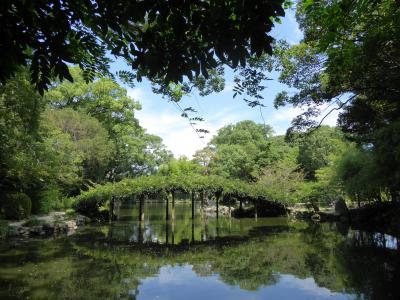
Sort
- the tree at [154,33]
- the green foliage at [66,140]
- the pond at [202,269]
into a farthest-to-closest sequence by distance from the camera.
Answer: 1. the green foliage at [66,140]
2. the pond at [202,269]
3. the tree at [154,33]

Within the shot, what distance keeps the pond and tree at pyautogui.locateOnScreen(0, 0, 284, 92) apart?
17.1 feet

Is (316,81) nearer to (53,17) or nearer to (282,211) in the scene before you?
(53,17)

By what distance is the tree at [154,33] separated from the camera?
2129mm

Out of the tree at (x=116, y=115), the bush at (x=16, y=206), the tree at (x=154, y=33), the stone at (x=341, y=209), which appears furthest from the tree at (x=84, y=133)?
the tree at (x=154, y=33)

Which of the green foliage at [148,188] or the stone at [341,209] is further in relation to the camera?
the stone at [341,209]

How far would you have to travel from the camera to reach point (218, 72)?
17.2 ft

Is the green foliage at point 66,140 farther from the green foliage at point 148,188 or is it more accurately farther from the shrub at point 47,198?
the green foliage at point 148,188

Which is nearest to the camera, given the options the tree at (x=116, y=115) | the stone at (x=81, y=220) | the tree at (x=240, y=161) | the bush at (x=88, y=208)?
the stone at (x=81, y=220)

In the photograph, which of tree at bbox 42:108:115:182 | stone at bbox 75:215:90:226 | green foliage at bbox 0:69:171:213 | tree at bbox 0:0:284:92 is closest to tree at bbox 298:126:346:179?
green foliage at bbox 0:69:171:213

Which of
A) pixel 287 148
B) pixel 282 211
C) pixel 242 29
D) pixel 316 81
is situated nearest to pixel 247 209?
pixel 282 211

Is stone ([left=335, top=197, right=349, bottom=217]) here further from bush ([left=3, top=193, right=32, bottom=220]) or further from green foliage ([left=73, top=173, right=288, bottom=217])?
bush ([left=3, top=193, right=32, bottom=220])

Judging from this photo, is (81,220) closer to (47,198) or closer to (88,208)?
(47,198)

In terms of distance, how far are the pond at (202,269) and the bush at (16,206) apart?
340cm

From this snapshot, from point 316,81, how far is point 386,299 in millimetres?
6796
